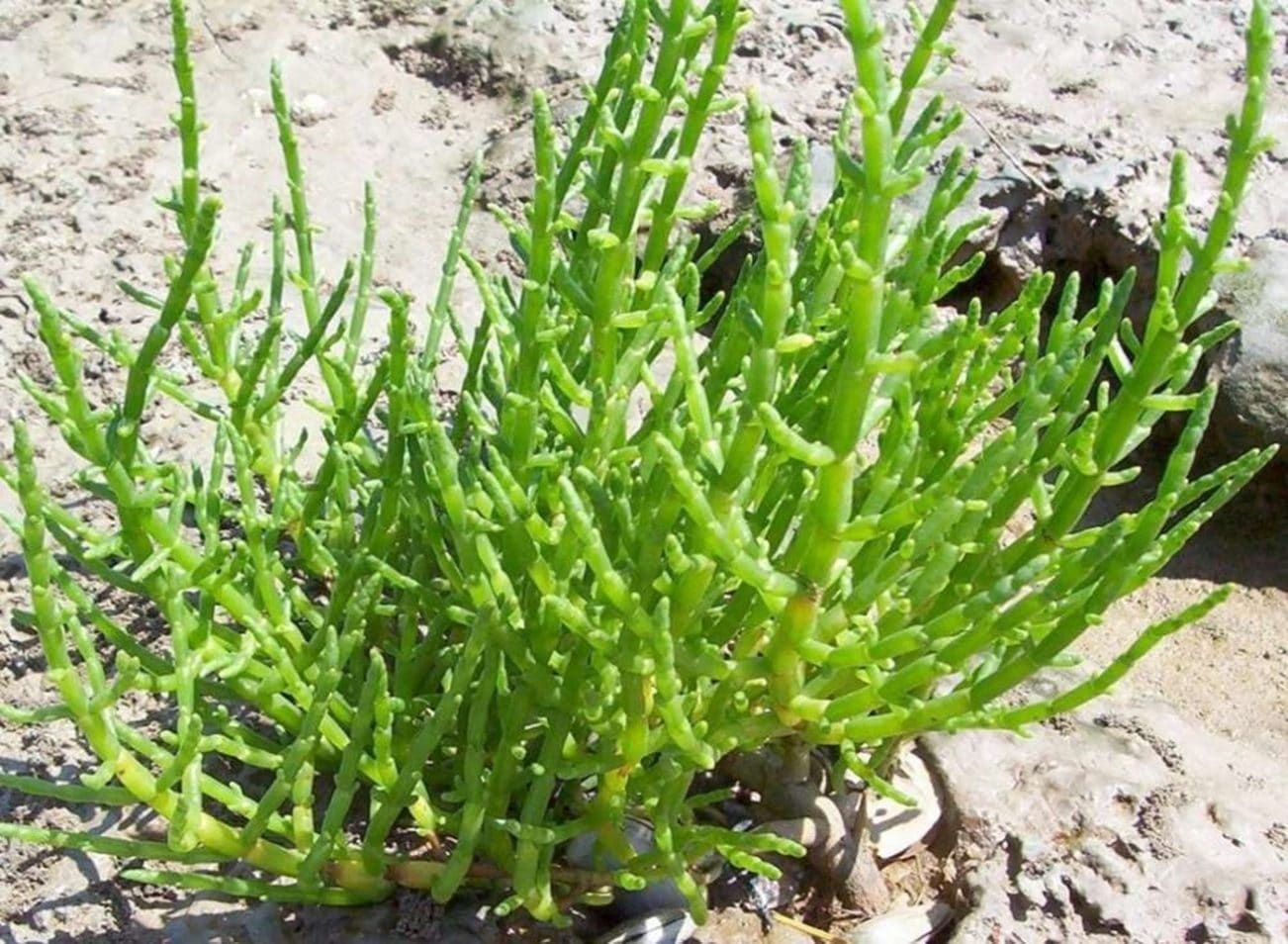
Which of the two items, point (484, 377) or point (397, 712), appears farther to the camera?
point (484, 377)

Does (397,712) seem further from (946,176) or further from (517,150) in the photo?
(517,150)

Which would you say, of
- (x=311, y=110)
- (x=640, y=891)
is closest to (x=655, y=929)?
(x=640, y=891)

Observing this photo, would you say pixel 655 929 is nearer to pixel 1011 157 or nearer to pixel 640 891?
pixel 640 891

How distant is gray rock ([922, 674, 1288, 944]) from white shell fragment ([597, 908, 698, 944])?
12.7 inches

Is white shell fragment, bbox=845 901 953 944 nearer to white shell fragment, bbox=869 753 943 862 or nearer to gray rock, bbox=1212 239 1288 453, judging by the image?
white shell fragment, bbox=869 753 943 862

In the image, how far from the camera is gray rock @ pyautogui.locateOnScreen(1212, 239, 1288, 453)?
2.65 meters

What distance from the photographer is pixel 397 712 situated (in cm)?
163

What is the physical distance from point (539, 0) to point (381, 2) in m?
0.35

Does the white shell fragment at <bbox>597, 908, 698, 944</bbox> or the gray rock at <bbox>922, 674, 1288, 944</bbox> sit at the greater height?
the gray rock at <bbox>922, 674, 1288, 944</bbox>

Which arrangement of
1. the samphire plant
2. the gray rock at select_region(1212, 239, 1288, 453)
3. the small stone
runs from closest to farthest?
the samphire plant
the gray rock at select_region(1212, 239, 1288, 453)
the small stone

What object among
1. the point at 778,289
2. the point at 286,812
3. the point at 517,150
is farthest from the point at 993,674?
the point at 517,150

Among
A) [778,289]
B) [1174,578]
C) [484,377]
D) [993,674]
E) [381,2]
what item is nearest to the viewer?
[778,289]

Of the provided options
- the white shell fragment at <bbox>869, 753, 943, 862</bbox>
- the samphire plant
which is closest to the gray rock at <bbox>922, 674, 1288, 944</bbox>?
the white shell fragment at <bbox>869, 753, 943, 862</bbox>

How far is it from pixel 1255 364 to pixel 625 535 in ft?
5.50
